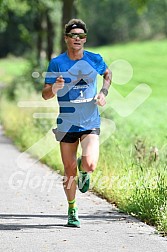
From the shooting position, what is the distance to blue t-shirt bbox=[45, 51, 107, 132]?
8.79 m

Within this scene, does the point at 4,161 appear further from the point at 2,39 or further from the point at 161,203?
the point at 2,39

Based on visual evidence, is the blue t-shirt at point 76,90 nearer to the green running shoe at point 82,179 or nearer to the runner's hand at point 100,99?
the runner's hand at point 100,99

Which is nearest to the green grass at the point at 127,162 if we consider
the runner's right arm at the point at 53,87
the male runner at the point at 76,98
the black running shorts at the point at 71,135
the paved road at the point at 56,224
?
the paved road at the point at 56,224

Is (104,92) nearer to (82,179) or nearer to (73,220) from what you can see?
(82,179)

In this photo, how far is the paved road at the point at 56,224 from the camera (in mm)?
7871

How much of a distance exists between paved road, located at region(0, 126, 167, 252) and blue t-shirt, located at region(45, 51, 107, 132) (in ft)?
3.64

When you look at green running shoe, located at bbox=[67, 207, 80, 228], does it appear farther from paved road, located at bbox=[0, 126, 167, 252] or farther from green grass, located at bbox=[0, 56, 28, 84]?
green grass, located at bbox=[0, 56, 28, 84]

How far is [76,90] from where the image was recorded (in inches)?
347

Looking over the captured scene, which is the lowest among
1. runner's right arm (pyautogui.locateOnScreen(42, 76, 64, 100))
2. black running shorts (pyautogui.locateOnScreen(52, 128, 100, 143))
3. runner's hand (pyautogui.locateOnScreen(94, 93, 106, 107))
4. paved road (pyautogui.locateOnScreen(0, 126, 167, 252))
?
paved road (pyautogui.locateOnScreen(0, 126, 167, 252))

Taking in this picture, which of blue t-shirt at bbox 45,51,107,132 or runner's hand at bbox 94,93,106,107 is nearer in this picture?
runner's hand at bbox 94,93,106,107

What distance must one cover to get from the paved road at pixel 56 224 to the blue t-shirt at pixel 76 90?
1111 mm

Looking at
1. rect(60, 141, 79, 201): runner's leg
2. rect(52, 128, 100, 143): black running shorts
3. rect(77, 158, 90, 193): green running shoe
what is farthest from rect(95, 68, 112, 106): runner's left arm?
rect(77, 158, 90, 193): green running shoe

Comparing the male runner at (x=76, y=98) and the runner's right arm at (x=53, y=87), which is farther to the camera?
the male runner at (x=76, y=98)

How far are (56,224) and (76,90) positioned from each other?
1.50 m
